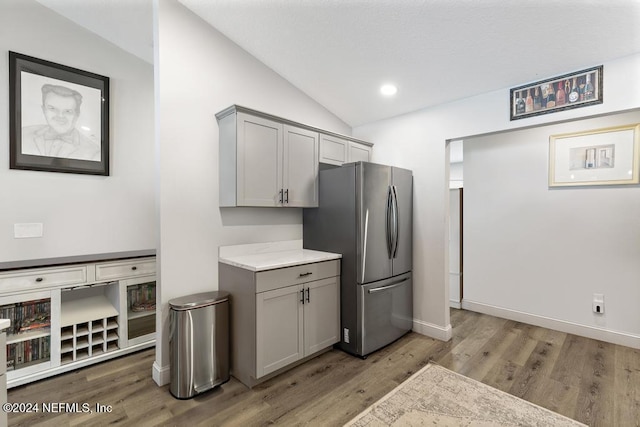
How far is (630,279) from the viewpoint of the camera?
304 centimetres

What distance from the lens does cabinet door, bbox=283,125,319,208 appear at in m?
2.90

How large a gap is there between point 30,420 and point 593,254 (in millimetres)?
5202

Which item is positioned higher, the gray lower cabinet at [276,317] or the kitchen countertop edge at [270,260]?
the kitchen countertop edge at [270,260]

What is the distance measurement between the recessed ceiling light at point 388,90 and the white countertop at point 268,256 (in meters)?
1.83

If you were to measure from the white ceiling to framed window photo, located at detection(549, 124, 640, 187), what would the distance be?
1.28 metres

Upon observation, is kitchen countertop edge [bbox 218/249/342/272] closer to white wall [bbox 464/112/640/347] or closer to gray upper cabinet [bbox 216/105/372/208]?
gray upper cabinet [bbox 216/105/372/208]

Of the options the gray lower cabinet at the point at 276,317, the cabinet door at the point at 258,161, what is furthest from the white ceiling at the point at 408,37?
the gray lower cabinet at the point at 276,317

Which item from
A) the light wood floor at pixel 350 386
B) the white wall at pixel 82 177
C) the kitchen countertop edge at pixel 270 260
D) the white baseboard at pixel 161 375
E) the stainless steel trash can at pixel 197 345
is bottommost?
the light wood floor at pixel 350 386

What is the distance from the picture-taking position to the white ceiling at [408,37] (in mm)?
2047

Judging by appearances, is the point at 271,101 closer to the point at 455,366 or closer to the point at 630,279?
the point at 455,366

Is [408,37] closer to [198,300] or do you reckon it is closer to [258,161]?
[258,161]

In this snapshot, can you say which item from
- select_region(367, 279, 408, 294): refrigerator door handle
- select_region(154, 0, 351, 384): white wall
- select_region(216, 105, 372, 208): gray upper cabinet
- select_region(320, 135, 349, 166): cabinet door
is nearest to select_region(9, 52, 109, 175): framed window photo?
select_region(154, 0, 351, 384): white wall

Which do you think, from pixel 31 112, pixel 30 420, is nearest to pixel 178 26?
pixel 31 112

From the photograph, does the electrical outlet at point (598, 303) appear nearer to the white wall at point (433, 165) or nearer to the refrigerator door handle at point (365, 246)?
the white wall at point (433, 165)
